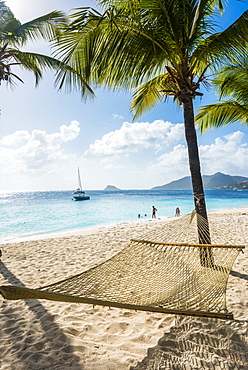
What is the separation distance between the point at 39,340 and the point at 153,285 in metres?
0.97

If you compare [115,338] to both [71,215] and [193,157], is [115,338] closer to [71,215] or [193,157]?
[193,157]

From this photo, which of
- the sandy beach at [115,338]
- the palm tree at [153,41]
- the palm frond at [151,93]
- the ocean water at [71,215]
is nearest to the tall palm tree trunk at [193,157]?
the palm tree at [153,41]

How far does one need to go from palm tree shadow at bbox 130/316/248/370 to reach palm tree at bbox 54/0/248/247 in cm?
127

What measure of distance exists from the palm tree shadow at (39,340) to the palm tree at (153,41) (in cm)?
204

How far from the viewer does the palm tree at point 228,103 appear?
428cm

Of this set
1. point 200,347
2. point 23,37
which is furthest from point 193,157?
point 23,37

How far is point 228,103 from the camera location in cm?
476

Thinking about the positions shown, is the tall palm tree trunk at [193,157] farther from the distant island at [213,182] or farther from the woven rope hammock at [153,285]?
the distant island at [213,182]

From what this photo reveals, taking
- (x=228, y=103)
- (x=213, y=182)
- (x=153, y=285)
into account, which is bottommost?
(x=153, y=285)

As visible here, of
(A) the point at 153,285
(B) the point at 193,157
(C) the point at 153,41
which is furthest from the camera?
(B) the point at 193,157

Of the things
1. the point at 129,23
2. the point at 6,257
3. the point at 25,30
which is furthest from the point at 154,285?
the point at 25,30

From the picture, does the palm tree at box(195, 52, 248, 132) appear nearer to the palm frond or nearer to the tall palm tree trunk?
the palm frond

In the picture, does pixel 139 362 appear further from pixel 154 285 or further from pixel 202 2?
pixel 202 2

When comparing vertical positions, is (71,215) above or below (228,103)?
below
